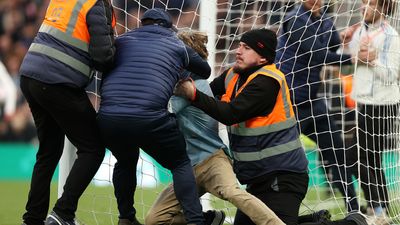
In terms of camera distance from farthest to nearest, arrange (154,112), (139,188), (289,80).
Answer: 1. (139,188)
2. (289,80)
3. (154,112)

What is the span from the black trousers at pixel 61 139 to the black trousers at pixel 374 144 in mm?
2198

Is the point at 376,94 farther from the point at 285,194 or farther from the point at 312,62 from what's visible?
the point at 285,194

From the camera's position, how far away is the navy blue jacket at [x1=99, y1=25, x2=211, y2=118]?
15.9ft

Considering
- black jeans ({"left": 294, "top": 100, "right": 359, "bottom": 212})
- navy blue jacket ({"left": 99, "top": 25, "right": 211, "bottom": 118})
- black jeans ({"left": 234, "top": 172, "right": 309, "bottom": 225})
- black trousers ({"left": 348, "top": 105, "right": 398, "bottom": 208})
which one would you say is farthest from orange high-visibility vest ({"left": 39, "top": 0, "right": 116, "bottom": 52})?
black trousers ({"left": 348, "top": 105, "right": 398, "bottom": 208})

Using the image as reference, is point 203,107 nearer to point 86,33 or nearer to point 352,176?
point 86,33

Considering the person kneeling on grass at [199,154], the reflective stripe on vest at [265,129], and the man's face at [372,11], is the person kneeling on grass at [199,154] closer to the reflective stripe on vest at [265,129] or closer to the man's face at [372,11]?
the reflective stripe on vest at [265,129]

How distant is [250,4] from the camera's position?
22.4 feet

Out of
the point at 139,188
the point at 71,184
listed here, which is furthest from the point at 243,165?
the point at 139,188

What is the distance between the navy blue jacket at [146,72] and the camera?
15.9 feet

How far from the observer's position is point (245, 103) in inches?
197

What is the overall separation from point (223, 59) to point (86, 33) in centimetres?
201

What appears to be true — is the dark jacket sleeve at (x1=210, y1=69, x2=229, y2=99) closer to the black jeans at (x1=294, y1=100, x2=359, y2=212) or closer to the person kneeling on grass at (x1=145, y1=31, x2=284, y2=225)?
the person kneeling on grass at (x1=145, y1=31, x2=284, y2=225)

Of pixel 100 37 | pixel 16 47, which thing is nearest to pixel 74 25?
pixel 100 37

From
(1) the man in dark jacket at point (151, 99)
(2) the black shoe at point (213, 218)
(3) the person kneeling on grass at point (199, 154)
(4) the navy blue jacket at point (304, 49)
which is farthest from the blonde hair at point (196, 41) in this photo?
(4) the navy blue jacket at point (304, 49)
